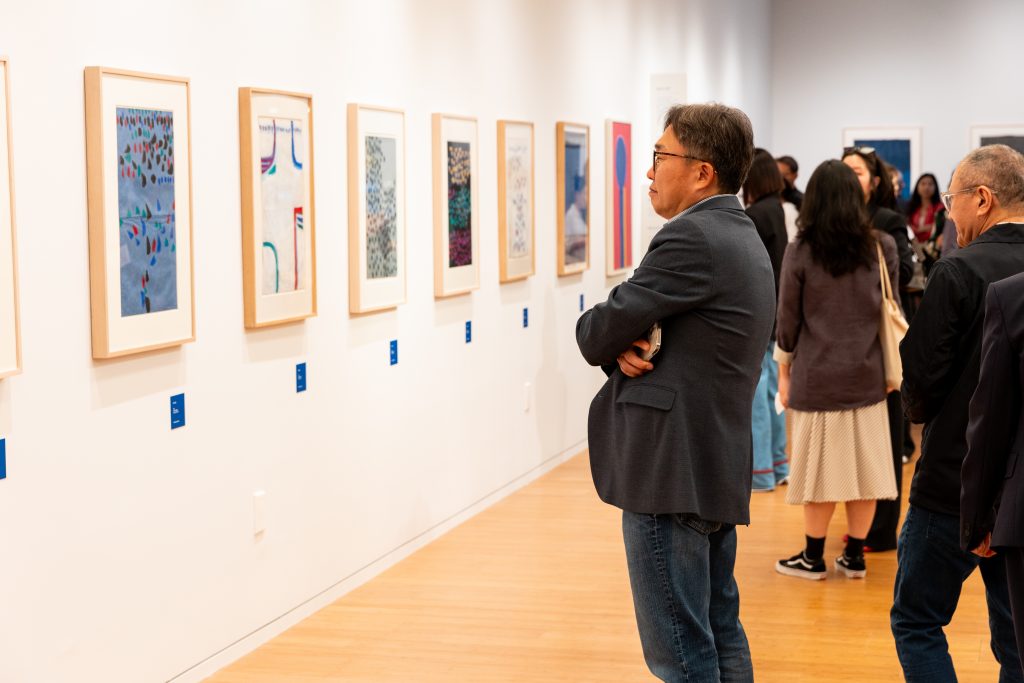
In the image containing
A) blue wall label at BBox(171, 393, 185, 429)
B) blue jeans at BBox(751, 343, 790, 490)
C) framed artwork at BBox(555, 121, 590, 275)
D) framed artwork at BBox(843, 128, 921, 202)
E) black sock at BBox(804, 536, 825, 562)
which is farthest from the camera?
framed artwork at BBox(843, 128, 921, 202)

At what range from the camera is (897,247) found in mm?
6918

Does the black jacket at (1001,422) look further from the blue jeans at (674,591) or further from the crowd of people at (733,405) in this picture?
the blue jeans at (674,591)

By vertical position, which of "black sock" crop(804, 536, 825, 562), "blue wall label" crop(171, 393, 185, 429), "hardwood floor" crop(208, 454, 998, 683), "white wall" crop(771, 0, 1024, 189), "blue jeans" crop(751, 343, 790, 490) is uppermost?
"white wall" crop(771, 0, 1024, 189)

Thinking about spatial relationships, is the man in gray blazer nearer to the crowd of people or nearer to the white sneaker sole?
the crowd of people

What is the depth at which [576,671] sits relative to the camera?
16.2 ft

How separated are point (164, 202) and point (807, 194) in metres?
2.76

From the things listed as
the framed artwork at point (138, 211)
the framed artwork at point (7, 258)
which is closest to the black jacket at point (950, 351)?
the framed artwork at point (138, 211)

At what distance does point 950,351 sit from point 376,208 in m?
3.16

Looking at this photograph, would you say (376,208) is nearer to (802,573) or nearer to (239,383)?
(239,383)

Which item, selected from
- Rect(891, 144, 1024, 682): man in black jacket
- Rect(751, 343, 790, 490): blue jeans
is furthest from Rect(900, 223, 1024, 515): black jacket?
Rect(751, 343, 790, 490): blue jeans

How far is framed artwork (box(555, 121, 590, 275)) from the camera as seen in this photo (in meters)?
8.91

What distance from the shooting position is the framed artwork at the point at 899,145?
18125 millimetres

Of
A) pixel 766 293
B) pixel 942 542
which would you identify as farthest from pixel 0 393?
pixel 942 542

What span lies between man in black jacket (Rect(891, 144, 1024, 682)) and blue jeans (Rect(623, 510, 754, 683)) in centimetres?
66
